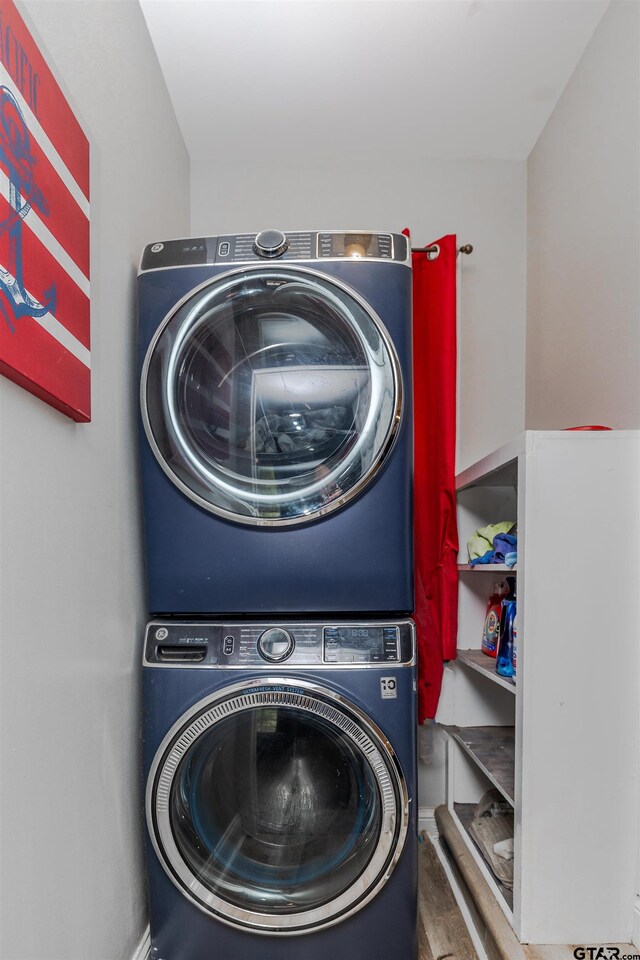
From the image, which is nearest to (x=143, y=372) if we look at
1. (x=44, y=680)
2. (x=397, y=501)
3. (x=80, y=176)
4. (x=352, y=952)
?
(x=80, y=176)

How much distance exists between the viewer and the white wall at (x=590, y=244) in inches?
68.1

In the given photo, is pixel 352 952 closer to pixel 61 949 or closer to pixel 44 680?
pixel 61 949

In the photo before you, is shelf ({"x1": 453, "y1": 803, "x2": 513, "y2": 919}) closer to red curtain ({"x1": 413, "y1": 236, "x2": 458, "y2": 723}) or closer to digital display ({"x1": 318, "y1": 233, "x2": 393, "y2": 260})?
red curtain ({"x1": 413, "y1": 236, "x2": 458, "y2": 723})

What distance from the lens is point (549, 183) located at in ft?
7.68

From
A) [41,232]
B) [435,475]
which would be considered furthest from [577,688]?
[41,232]

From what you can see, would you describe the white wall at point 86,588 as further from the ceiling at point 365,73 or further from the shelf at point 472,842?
the shelf at point 472,842

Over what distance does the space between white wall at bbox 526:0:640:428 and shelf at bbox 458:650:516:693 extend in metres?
0.72

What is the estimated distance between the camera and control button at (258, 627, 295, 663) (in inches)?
63.4

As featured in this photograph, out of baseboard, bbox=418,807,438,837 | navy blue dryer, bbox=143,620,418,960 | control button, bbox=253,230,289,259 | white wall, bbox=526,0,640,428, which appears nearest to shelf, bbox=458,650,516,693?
navy blue dryer, bbox=143,620,418,960

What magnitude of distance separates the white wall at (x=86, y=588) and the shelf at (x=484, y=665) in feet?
3.06

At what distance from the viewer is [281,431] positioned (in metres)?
1.66

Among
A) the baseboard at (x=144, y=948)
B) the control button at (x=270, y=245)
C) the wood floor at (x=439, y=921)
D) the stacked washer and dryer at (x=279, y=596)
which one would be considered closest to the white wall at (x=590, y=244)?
the stacked washer and dryer at (x=279, y=596)

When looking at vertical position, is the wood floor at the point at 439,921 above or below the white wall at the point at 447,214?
below

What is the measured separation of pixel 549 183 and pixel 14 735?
2.30m
